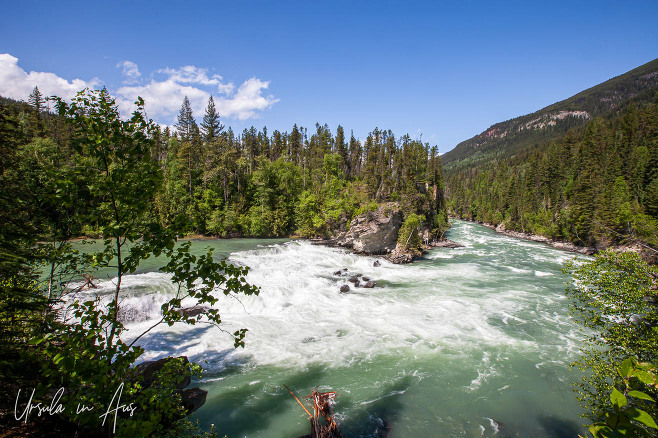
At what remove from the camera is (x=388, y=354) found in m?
13.9

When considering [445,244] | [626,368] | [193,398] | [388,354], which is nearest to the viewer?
[626,368]

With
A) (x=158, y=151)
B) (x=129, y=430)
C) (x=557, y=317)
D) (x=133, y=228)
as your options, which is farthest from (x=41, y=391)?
(x=158, y=151)

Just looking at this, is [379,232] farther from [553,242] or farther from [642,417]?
[553,242]

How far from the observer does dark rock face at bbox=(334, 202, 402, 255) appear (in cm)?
3897

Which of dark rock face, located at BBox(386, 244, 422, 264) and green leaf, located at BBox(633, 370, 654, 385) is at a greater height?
green leaf, located at BBox(633, 370, 654, 385)

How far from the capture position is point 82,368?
2.75 metres

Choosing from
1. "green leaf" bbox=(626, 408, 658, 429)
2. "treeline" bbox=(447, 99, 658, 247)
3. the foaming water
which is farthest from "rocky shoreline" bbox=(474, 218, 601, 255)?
"green leaf" bbox=(626, 408, 658, 429)

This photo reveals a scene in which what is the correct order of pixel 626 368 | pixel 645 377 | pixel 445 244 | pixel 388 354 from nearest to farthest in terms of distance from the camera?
pixel 645 377 → pixel 626 368 → pixel 388 354 → pixel 445 244

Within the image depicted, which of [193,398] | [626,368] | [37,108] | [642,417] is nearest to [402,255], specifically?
[193,398]

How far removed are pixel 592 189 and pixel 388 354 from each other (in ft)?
185

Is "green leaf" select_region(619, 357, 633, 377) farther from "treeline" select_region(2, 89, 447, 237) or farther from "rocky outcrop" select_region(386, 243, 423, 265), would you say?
"treeline" select_region(2, 89, 447, 237)

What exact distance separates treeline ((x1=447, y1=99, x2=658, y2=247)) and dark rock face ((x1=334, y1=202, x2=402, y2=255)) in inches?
816

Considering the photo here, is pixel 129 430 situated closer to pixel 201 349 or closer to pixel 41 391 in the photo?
pixel 41 391

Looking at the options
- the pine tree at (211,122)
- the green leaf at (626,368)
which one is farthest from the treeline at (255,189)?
the green leaf at (626,368)
